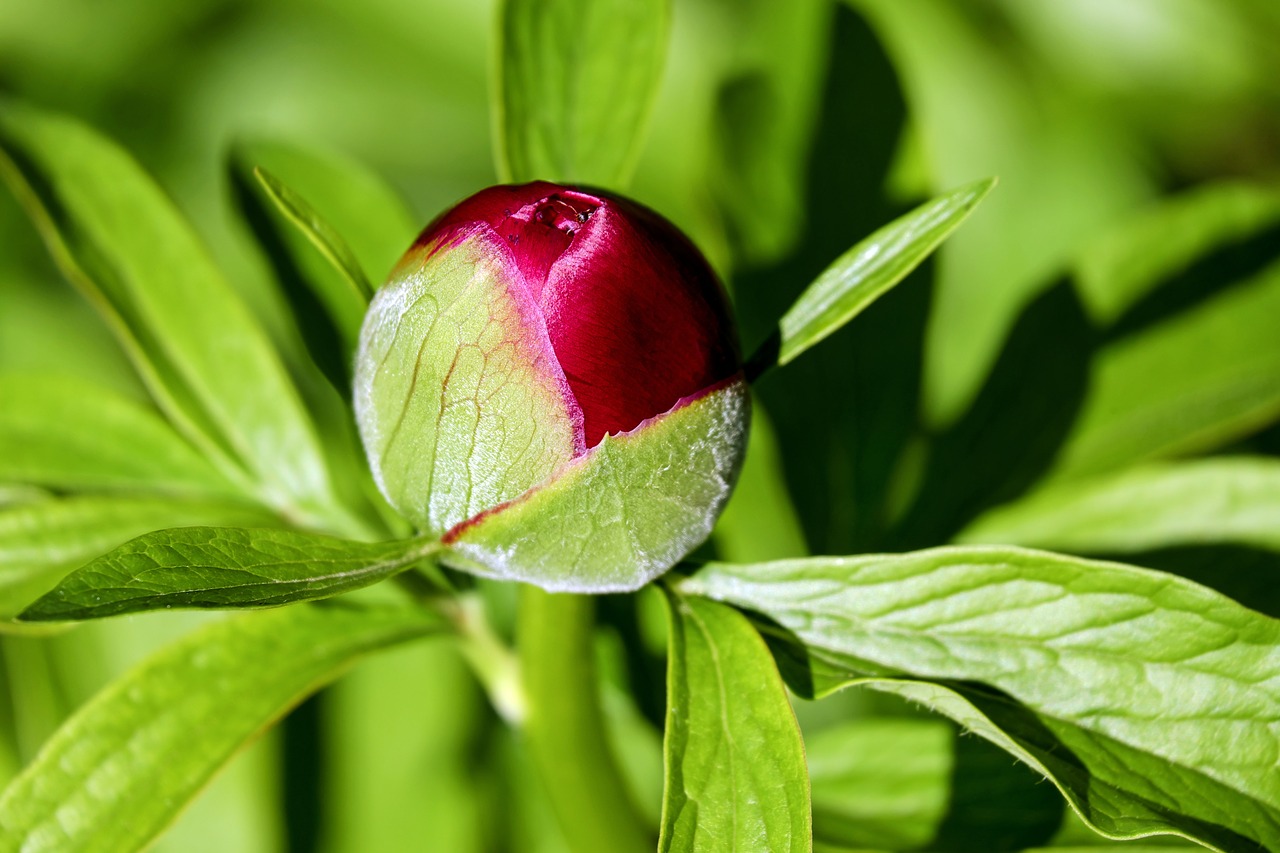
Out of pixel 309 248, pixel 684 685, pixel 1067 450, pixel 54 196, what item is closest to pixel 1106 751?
pixel 684 685

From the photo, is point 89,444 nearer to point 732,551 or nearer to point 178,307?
point 178,307

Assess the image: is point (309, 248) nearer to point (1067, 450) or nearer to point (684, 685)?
point (684, 685)

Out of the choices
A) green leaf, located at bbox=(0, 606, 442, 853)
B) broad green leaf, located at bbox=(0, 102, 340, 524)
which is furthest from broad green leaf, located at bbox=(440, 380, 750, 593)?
broad green leaf, located at bbox=(0, 102, 340, 524)

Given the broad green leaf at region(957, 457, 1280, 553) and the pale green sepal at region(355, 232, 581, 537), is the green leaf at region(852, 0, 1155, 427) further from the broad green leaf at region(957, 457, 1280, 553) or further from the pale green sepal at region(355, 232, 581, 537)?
the pale green sepal at region(355, 232, 581, 537)

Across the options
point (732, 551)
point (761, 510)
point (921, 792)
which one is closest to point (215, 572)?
point (921, 792)

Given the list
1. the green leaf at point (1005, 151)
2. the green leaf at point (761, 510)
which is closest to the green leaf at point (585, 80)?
the green leaf at point (761, 510)
